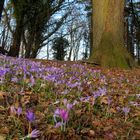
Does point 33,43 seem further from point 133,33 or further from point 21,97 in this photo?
point 21,97

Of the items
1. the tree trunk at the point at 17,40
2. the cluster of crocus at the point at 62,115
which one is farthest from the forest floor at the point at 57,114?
the tree trunk at the point at 17,40

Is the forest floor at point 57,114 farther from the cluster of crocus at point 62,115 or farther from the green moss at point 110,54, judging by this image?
the green moss at point 110,54

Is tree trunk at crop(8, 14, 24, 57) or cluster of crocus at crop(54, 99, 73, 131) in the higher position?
tree trunk at crop(8, 14, 24, 57)

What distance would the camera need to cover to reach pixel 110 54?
11641mm

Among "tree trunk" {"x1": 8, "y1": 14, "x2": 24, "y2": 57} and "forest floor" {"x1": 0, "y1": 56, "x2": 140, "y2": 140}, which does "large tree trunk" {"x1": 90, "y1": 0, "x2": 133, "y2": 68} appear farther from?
"tree trunk" {"x1": 8, "y1": 14, "x2": 24, "y2": 57}

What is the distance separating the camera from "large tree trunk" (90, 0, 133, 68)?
11.7 m

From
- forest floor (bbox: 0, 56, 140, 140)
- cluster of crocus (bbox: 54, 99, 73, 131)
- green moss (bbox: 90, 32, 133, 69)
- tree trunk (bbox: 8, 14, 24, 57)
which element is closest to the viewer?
cluster of crocus (bbox: 54, 99, 73, 131)

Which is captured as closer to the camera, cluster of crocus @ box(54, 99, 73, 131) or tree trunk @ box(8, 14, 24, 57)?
cluster of crocus @ box(54, 99, 73, 131)

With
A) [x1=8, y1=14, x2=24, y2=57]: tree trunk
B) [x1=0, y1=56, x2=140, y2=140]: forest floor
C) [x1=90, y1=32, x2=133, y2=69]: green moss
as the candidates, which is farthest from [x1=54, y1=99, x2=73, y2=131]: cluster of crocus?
[x1=8, y1=14, x2=24, y2=57]: tree trunk

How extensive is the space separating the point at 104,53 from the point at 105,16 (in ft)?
4.44

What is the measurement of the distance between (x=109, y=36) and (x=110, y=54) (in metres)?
0.69

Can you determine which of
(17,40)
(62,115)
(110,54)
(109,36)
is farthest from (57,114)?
(17,40)

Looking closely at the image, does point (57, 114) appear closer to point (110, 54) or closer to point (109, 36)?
point (110, 54)

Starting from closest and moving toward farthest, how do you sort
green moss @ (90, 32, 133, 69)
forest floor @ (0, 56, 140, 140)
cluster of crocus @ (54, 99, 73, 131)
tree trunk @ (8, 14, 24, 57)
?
cluster of crocus @ (54, 99, 73, 131) < forest floor @ (0, 56, 140, 140) < green moss @ (90, 32, 133, 69) < tree trunk @ (8, 14, 24, 57)
